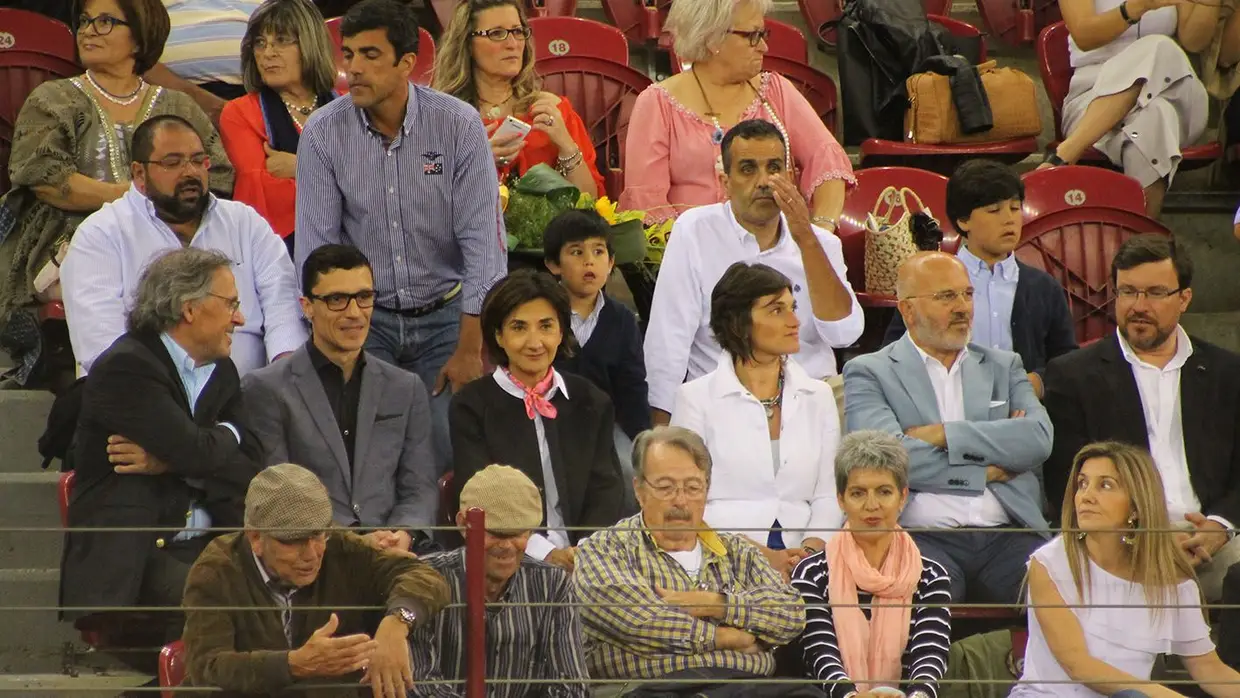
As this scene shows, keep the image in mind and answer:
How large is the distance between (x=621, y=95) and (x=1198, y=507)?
8.30ft

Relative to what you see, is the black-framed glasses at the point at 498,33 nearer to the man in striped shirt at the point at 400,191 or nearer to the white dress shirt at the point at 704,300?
the man in striped shirt at the point at 400,191

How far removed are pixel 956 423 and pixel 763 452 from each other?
48 centimetres

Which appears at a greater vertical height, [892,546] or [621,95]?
[621,95]

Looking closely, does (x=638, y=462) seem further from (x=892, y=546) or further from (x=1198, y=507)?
(x=1198, y=507)

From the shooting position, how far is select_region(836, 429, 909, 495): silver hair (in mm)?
4262

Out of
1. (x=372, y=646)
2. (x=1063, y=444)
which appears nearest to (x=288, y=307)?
(x=372, y=646)

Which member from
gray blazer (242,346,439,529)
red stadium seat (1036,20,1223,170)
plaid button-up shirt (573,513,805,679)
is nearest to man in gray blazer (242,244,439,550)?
gray blazer (242,346,439,529)

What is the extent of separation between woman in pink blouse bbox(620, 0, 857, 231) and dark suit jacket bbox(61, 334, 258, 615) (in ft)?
6.05

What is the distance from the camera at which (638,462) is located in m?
4.24

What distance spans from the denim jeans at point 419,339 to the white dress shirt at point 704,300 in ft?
1.73

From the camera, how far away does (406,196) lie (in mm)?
5074

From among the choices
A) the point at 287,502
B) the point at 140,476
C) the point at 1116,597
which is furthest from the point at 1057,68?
the point at 287,502

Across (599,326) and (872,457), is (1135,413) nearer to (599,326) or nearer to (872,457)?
(872,457)

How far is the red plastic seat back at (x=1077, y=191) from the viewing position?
5.94 meters
